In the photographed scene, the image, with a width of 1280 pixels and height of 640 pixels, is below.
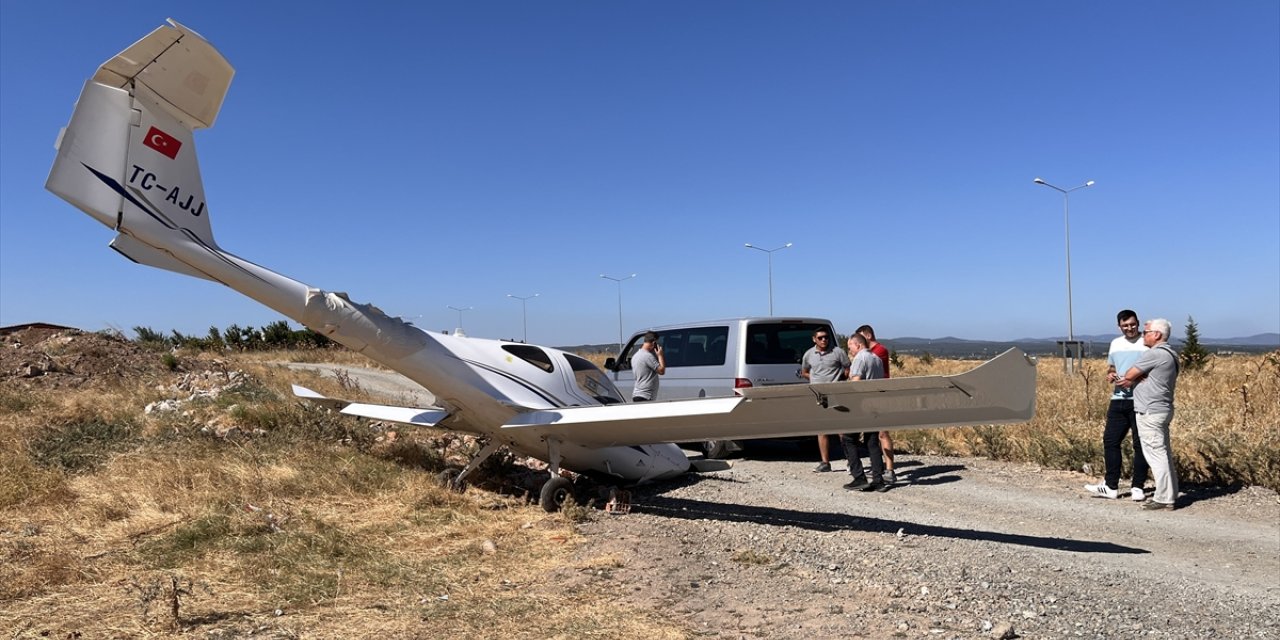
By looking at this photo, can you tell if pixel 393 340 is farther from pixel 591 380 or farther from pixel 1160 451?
pixel 1160 451

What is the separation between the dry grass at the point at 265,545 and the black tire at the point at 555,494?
22 centimetres

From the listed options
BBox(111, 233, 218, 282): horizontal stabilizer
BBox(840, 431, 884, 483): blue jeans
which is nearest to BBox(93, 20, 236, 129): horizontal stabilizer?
BBox(111, 233, 218, 282): horizontal stabilizer

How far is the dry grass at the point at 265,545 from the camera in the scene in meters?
4.44

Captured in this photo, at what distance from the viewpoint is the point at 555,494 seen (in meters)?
7.74

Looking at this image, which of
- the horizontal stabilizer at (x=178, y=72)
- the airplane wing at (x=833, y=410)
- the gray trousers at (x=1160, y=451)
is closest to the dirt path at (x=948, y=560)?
the gray trousers at (x=1160, y=451)

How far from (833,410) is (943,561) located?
1.46 m

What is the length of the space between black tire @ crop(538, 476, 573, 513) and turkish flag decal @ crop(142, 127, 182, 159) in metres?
4.74

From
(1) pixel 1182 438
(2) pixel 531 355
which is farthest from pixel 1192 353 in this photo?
(2) pixel 531 355

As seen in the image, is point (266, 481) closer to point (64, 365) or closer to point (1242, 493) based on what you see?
point (1242, 493)

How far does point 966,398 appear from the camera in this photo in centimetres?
598

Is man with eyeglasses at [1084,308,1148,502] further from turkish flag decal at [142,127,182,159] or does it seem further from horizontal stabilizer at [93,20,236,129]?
turkish flag decal at [142,127,182,159]

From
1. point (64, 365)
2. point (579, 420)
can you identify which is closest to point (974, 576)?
point (579, 420)

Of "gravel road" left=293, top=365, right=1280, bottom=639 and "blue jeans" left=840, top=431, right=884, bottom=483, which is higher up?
"blue jeans" left=840, top=431, right=884, bottom=483

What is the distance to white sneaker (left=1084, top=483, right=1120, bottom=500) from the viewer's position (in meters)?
7.87
